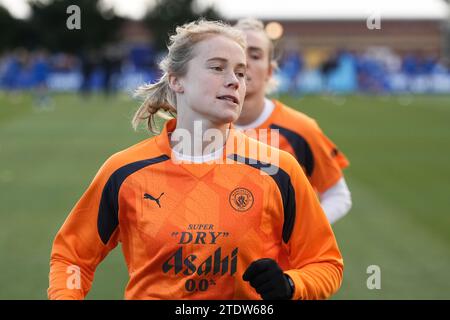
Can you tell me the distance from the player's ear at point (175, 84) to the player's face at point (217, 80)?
0.10 metres

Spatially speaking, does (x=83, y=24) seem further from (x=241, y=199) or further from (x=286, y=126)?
(x=241, y=199)

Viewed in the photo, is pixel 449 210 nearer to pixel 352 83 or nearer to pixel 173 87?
pixel 173 87

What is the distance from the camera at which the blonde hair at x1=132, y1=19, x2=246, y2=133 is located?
3.73 m

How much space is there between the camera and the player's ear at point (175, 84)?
382 cm

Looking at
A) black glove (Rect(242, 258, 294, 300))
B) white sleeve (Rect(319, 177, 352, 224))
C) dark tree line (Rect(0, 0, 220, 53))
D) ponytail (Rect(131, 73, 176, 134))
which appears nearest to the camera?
black glove (Rect(242, 258, 294, 300))

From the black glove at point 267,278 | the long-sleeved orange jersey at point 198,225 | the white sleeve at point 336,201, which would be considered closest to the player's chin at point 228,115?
the long-sleeved orange jersey at point 198,225

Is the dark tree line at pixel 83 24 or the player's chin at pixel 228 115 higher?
the dark tree line at pixel 83 24

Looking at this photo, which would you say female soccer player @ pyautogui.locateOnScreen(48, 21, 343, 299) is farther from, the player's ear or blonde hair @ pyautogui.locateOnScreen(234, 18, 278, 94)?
blonde hair @ pyautogui.locateOnScreen(234, 18, 278, 94)

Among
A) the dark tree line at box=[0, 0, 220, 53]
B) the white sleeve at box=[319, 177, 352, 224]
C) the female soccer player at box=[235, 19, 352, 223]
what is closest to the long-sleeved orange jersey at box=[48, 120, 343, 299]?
the female soccer player at box=[235, 19, 352, 223]

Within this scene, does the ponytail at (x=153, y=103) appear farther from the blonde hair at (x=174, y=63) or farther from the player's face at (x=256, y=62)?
the player's face at (x=256, y=62)

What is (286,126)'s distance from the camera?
17.9 ft

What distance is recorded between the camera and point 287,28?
80.4 m

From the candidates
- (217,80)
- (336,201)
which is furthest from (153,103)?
(336,201)

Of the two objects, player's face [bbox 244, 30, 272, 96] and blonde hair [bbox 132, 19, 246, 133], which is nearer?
blonde hair [bbox 132, 19, 246, 133]
